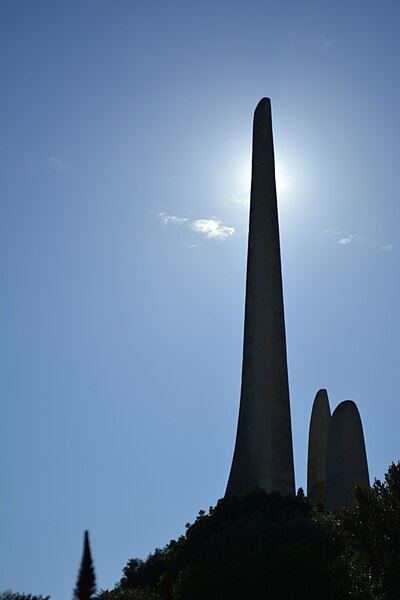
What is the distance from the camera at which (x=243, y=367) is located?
35.4 metres

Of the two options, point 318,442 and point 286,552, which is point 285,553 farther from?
point 318,442

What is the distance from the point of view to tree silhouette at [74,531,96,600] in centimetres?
416

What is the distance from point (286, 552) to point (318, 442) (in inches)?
1263

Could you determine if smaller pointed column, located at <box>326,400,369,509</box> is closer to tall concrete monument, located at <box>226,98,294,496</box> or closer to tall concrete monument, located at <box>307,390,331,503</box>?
tall concrete monument, located at <box>226,98,294,496</box>

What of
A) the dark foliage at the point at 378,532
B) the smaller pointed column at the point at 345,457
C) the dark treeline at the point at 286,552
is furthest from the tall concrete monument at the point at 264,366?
Result: the dark foliage at the point at 378,532

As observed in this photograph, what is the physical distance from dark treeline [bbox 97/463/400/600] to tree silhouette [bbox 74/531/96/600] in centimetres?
1253

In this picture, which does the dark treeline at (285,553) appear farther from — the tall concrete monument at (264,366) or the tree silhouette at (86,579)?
the tree silhouette at (86,579)

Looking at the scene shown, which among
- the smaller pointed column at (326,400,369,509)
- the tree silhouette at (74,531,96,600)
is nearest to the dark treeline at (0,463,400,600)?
the smaller pointed column at (326,400,369,509)

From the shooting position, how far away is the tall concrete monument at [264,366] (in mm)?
32844

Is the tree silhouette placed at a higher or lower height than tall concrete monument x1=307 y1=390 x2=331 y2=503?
lower

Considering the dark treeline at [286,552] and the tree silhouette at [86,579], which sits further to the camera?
the dark treeline at [286,552]

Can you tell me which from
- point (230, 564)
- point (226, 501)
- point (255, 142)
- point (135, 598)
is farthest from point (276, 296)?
point (230, 564)

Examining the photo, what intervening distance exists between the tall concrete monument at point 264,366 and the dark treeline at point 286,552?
6525 millimetres

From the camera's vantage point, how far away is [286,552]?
17.3 metres
